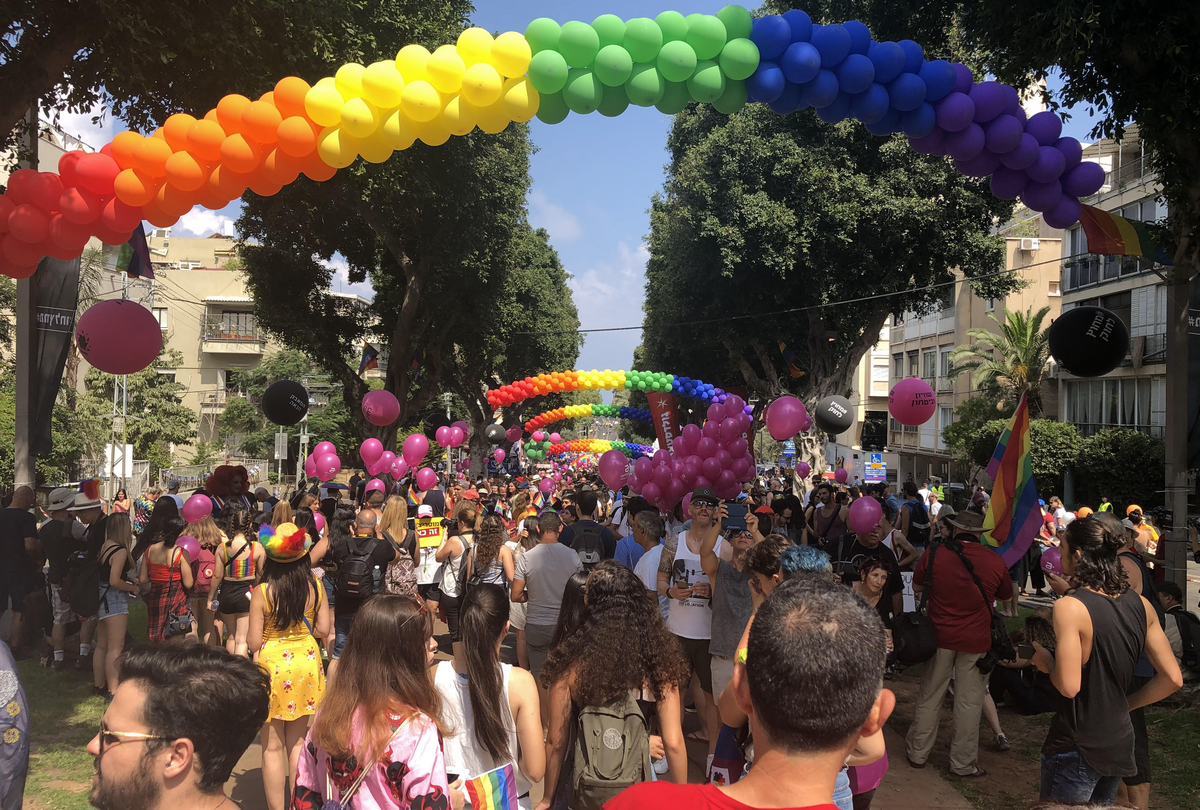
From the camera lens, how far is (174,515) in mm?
7473

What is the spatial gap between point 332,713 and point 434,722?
310 millimetres

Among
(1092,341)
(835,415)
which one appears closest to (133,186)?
(1092,341)

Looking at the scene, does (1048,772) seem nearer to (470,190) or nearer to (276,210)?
(470,190)

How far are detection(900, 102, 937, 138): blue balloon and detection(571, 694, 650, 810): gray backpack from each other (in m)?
5.44

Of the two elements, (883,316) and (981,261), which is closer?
(981,261)

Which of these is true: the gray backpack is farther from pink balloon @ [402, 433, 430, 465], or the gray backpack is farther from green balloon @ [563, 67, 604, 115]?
pink balloon @ [402, 433, 430, 465]

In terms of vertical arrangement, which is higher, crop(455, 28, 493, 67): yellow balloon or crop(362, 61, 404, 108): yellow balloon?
crop(455, 28, 493, 67): yellow balloon

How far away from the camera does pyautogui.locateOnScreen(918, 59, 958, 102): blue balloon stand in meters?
6.57

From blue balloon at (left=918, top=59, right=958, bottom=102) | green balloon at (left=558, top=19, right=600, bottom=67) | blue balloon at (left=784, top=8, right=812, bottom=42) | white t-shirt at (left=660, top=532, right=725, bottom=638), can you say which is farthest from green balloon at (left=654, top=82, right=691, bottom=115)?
white t-shirt at (left=660, top=532, right=725, bottom=638)

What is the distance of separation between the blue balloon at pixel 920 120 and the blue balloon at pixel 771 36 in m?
1.16

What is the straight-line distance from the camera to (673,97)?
657cm

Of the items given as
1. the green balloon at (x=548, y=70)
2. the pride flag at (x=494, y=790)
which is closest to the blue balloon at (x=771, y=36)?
the green balloon at (x=548, y=70)

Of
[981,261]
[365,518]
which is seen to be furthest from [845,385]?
[365,518]

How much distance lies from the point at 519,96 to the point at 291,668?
14.1ft
